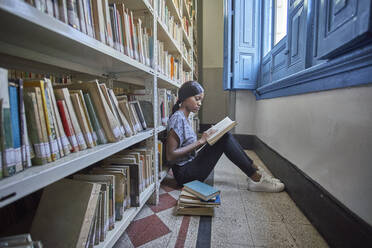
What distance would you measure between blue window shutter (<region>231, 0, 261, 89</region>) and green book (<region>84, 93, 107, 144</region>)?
247 centimetres

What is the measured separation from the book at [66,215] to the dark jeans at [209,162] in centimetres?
86

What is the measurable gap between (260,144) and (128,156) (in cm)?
194

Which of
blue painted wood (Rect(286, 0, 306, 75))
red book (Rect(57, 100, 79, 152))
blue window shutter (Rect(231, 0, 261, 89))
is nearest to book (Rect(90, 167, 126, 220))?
red book (Rect(57, 100, 79, 152))

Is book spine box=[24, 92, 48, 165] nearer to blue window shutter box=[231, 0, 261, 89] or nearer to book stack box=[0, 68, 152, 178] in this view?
book stack box=[0, 68, 152, 178]

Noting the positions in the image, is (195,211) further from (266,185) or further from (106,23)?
(106,23)

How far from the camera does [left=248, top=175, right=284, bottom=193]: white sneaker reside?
57.0 inches

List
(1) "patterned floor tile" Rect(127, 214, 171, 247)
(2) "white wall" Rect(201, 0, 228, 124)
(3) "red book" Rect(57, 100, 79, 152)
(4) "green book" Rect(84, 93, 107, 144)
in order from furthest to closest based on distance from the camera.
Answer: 1. (2) "white wall" Rect(201, 0, 228, 124)
2. (1) "patterned floor tile" Rect(127, 214, 171, 247)
3. (4) "green book" Rect(84, 93, 107, 144)
4. (3) "red book" Rect(57, 100, 79, 152)

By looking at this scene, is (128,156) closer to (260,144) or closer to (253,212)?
(253,212)

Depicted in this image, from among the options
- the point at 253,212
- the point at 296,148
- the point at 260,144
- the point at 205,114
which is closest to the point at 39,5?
the point at 253,212

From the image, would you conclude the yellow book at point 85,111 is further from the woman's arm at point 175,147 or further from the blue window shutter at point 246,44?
the blue window shutter at point 246,44

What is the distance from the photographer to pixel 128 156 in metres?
1.04

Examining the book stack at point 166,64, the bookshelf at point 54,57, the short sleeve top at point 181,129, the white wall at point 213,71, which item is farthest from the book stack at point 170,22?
the white wall at point 213,71

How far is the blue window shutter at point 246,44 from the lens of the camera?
2775mm

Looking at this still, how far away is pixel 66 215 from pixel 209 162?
3.30 ft
